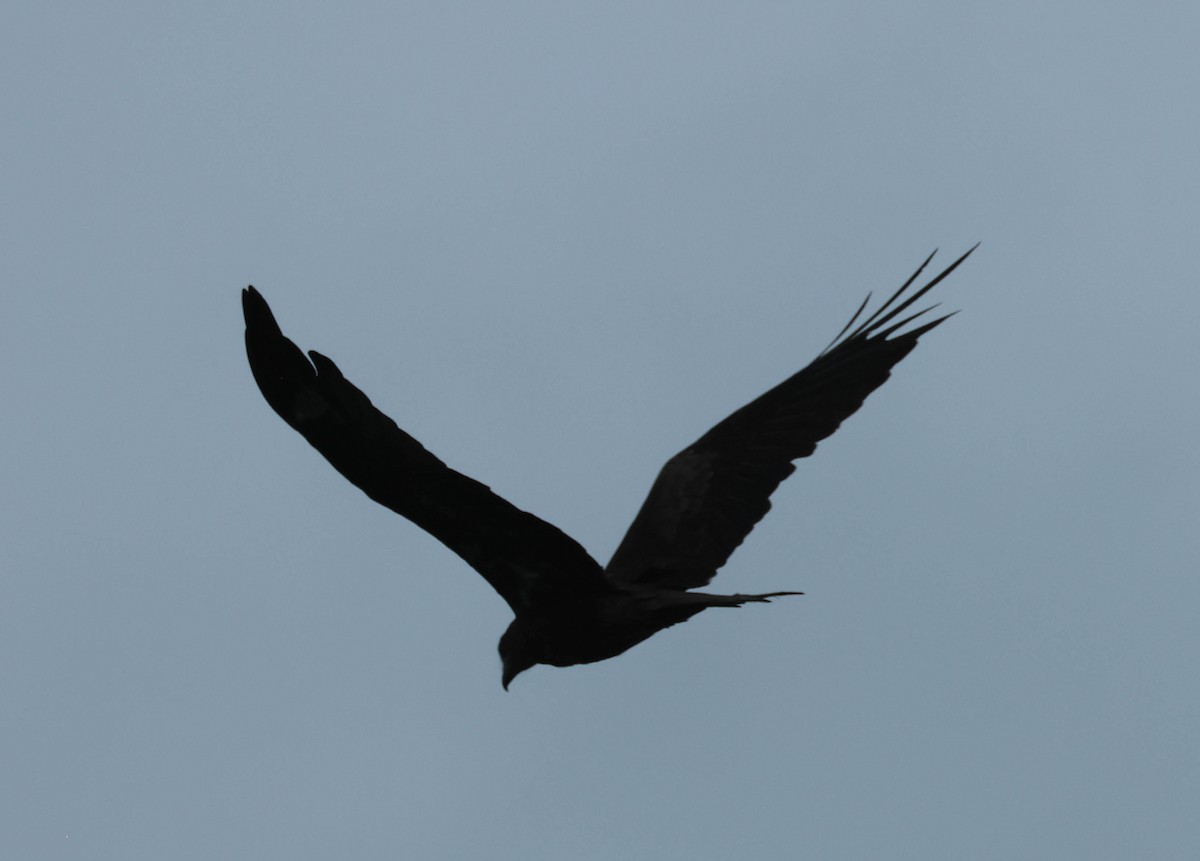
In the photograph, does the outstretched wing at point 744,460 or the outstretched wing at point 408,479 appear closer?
the outstretched wing at point 408,479

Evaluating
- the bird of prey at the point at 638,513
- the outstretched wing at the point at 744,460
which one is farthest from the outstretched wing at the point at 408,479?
the outstretched wing at the point at 744,460

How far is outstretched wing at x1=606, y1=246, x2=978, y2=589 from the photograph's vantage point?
9.66 meters

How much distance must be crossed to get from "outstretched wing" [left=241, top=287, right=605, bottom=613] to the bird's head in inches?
7.3

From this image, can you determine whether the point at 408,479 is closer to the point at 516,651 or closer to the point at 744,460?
the point at 516,651

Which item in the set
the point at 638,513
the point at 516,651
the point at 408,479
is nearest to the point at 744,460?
the point at 638,513

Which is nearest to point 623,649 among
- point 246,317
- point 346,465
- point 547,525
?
point 547,525

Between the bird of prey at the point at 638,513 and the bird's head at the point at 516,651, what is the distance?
10 mm

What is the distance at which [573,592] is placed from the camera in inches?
343

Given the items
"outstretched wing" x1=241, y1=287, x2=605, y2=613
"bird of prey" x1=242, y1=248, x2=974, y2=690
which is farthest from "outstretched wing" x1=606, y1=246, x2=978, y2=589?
"outstretched wing" x1=241, y1=287, x2=605, y2=613

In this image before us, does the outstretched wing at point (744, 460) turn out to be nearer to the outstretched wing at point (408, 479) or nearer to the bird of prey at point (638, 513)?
the bird of prey at point (638, 513)

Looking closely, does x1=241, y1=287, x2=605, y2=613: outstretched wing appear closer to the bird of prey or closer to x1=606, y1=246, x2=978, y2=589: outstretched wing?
the bird of prey

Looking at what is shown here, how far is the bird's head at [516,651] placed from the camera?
892 centimetres

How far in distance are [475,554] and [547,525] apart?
501mm

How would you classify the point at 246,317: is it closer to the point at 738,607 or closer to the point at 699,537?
the point at 738,607
